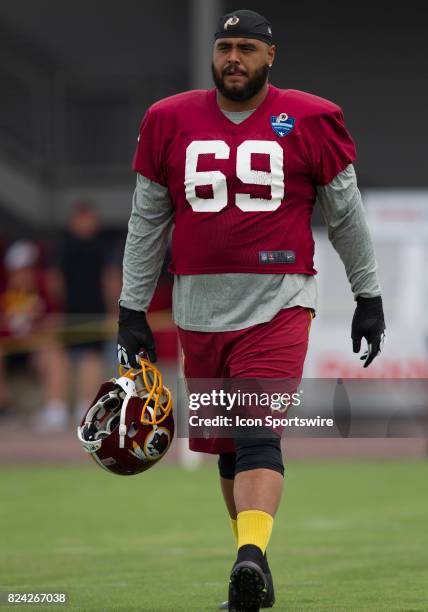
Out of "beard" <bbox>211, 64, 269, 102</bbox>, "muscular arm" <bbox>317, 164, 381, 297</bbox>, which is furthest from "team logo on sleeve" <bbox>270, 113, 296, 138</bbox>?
Answer: "muscular arm" <bbox>317, 164, 381, 297</bbox>

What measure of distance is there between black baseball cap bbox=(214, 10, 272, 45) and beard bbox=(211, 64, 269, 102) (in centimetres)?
12

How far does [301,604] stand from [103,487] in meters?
5.78

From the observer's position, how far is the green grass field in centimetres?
643

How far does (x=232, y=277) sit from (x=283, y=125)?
58 centimetres

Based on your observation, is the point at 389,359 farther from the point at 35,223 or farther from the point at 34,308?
the point at 35,223

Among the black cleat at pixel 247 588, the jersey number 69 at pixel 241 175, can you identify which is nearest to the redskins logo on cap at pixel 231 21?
the jersey number 69 at pixel 241 175

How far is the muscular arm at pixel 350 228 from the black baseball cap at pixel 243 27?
0.59 m

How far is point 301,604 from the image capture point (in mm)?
6027

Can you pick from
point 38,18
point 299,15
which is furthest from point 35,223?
point 299,15

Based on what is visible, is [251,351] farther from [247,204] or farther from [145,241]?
[145,241]

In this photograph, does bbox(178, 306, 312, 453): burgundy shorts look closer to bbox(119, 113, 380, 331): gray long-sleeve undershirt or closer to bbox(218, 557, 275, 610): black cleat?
bbox(119, 113, 380, 331): gray long-sleeve undershirt

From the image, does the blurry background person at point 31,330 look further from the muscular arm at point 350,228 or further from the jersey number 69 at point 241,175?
the jersey number 69 at point 241,175

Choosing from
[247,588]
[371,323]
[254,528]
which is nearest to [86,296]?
[371,323]

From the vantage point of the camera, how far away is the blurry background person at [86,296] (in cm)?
1522
